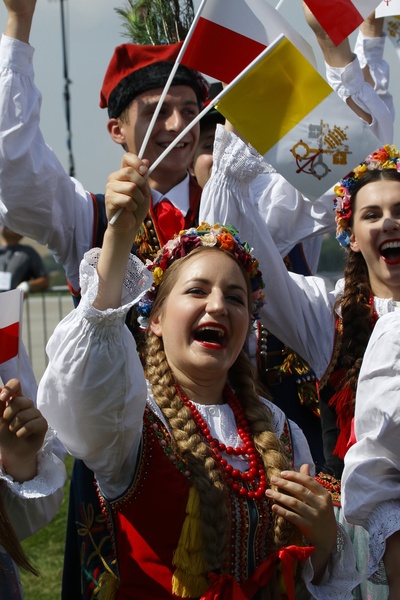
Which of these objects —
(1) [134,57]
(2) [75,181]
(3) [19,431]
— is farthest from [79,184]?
(3) [19,431]

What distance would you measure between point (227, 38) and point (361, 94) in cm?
108

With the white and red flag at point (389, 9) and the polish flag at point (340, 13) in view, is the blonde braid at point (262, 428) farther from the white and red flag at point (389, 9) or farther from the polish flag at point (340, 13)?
the white and red flag at point (389, 9)

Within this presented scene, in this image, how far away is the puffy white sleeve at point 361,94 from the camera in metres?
3.66

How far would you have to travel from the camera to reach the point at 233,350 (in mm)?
2729

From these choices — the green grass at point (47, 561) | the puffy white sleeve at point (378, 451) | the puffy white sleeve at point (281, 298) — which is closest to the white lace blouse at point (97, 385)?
the puffy white sleeve at point (378, 451)

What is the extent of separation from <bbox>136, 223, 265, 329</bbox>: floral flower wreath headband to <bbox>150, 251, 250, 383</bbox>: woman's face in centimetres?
7

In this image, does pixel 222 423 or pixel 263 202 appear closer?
pixel 222 423

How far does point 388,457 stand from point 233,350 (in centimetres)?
59

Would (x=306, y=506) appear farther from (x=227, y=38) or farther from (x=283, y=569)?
(x=227, y=38)

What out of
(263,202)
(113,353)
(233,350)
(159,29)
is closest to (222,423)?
(233,350)

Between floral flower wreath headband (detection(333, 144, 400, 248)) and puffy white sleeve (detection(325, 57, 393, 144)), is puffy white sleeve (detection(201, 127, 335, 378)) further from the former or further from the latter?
puffy white sleeve (detection(325, 57, 393, 144))

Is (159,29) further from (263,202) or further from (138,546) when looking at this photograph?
(138,546)

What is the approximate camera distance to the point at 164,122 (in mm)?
3338

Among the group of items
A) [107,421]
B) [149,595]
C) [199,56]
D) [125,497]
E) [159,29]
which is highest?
[159,29]
